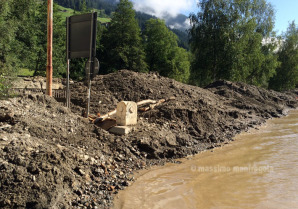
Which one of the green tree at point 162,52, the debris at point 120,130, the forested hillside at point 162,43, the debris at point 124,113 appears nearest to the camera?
the debris at point 120,130

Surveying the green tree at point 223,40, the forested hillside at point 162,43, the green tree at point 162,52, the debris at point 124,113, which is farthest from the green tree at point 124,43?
the debris at point 124,113

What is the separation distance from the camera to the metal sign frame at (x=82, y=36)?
725 centimetres

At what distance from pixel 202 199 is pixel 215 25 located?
25598 millimetres

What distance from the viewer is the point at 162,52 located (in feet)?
126

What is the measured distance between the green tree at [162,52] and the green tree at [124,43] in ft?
13.7

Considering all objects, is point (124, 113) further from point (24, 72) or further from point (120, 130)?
point (24, 72)

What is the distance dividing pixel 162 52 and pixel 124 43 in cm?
692

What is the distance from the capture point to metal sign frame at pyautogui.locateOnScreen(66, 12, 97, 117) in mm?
7254

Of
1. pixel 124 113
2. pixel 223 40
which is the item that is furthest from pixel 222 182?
pixel 223 40

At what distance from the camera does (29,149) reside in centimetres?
424

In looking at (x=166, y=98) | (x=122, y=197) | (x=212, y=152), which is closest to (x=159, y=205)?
(x=122, y=197)

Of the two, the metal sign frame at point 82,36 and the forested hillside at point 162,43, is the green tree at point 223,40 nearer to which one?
the forested hillside at point 162,43

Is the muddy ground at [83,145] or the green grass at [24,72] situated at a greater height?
the green grass at [24,72]

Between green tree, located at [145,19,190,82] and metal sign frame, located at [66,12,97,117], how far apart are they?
31.0 m
